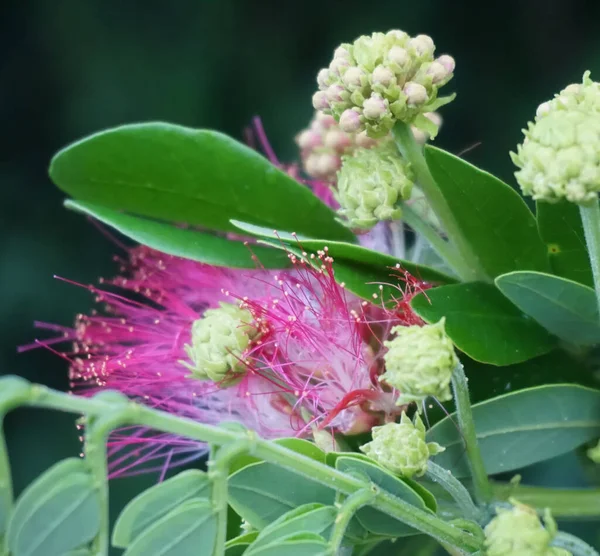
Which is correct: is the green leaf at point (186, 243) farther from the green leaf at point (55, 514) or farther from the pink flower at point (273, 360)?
the green leaf at point (55, 514)

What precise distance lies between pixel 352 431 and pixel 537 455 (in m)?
0.19

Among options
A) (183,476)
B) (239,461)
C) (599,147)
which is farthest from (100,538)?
(599,147)

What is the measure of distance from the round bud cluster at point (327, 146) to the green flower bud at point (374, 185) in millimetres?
161

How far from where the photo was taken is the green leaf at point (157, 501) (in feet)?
1.99

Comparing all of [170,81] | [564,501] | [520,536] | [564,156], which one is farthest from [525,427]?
[170,81]

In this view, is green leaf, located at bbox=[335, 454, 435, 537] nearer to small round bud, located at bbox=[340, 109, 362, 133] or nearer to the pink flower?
the pink flower

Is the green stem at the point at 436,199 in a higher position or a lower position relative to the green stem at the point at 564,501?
higher

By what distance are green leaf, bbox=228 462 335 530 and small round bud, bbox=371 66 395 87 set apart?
36cm

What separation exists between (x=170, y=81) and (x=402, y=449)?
47.3 inches

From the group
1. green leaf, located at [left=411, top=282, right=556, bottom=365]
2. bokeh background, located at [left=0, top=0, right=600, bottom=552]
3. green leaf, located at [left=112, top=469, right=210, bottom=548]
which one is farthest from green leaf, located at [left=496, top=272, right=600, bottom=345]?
bokeh background, located at [left=0, top=0, right=600, bottom=552]

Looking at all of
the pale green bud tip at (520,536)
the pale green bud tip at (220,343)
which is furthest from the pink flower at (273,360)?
the pale green bud tip at (520,536)

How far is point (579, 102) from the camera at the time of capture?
69 cm

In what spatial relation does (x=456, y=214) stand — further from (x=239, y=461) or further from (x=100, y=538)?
(x=100, y=538)

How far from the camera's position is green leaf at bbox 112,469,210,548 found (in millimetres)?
605
